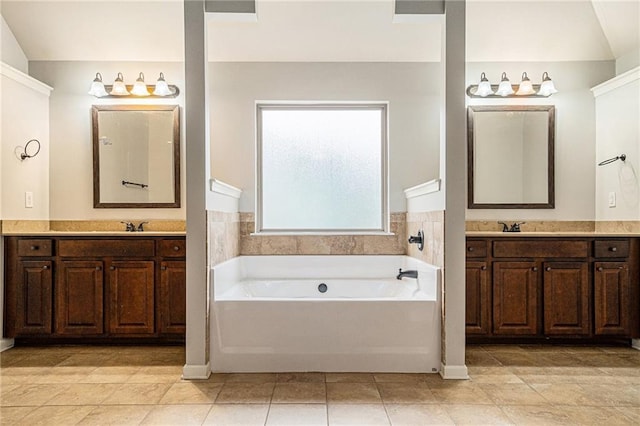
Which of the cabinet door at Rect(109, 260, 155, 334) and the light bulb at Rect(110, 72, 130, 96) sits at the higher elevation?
the light bulb at Rect(110, 72, 130, 96)

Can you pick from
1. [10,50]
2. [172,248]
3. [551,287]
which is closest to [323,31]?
[172,248]

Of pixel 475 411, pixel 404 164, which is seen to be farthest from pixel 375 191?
pixel 475 411

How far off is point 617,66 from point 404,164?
6.39ft

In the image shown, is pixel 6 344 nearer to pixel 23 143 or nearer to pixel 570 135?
pixel 23 143

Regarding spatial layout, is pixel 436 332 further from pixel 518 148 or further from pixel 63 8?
pixel 63 8

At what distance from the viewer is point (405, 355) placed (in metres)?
2.68

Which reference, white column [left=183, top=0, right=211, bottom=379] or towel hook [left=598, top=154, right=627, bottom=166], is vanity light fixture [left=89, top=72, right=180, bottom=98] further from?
towel hook [left=598, top=154, right=627, bottom=166]

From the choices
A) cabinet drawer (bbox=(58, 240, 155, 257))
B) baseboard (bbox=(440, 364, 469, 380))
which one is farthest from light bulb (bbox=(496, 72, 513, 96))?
cabinet drawer (bbox=(58, 240, 155, 257))

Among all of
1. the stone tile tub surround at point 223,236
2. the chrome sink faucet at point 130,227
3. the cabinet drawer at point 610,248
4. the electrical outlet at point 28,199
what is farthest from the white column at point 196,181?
the cabinet drawer at point 610,248

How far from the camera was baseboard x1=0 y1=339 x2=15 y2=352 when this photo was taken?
3.18 m

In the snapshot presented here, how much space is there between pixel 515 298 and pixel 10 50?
167 inches

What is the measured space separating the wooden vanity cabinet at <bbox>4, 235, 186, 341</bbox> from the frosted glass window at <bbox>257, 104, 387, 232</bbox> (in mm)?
1043

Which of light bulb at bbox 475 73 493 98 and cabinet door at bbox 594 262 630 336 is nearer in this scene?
cabinet door at bbox 594 262 630 336

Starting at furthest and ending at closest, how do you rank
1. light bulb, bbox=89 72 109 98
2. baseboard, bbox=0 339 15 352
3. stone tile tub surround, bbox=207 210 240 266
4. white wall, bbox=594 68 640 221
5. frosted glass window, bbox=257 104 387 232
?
frosted glass window, bbox=257 104 387 232 < light bulb, bbox=89 72 109 98 < white wall, bbox=594 68 640 221 < baseboard, bbox=0 339 15 352 < stone tile tub surround, bbox=207 210 240 266
